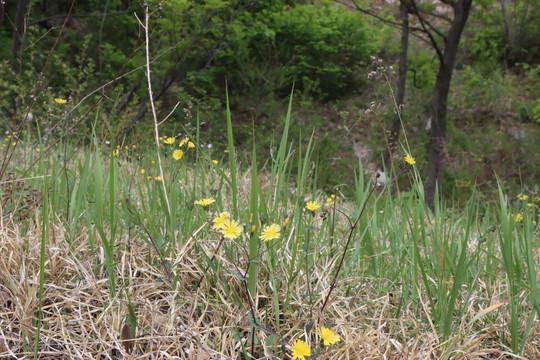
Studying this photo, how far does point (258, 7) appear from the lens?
7.84m

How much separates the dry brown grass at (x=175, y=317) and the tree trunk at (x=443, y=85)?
3.60 m

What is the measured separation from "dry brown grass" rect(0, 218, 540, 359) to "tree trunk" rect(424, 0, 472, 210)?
11.8 ft

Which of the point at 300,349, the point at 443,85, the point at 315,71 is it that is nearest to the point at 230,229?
the point at 300,349

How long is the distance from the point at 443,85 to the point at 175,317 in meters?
4.64

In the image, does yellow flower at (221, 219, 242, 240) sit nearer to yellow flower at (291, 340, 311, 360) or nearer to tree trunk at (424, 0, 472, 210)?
yellow flower at (291, 340, 311, 360)

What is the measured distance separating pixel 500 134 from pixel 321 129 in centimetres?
344

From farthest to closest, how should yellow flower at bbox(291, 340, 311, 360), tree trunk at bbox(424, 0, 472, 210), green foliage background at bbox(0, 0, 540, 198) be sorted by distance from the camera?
green foliage background at bbox(0, 0, 540, 198)
tree trunk at bbox(424, 0, 472, 210)
yellow flower at bbox(291, 340, 311, 360)

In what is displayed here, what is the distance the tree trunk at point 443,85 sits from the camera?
4.59 m

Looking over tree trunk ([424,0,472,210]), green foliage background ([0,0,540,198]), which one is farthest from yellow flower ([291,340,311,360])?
green foliage background ([0,0,540,198])

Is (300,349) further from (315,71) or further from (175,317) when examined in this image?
(315,71)

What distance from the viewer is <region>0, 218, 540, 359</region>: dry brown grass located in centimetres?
105

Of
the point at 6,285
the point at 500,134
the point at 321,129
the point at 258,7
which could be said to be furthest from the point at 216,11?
the point at 6,285

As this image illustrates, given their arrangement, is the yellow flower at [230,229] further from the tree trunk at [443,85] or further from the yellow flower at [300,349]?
the tree trunk at [443,85]

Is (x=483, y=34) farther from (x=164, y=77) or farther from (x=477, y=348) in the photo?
(x=477, y=348)
